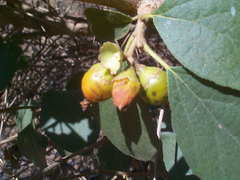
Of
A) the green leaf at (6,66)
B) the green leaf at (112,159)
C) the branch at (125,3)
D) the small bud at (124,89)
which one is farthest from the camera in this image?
the green leaf at (112,159)

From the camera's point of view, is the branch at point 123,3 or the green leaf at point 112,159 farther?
the green leaf at point 112,159

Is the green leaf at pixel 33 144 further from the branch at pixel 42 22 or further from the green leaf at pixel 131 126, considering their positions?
the green leaf at pixel 131 126

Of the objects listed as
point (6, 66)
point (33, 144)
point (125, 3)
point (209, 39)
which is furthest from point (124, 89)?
point (33, 144)

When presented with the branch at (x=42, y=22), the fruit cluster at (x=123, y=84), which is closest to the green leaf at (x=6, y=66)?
the branch at (x=42, y=22)

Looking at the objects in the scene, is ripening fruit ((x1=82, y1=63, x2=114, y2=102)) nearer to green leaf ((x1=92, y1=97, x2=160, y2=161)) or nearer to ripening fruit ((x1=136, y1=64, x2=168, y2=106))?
ripening fruit ((x1=136, y1=64, x2=168, y2=106))

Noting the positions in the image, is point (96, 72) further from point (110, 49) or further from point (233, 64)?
point (233, 64)

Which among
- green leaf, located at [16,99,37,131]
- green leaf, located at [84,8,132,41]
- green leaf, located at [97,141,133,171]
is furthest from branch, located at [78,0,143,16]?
green leaf, located at [16,99,37,131]
